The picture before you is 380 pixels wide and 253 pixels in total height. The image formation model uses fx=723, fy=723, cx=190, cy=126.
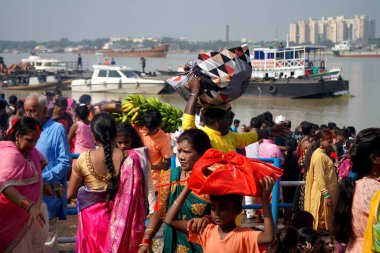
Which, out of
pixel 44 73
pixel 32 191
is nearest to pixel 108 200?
pixel 32 191

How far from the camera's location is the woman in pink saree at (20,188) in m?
4.54

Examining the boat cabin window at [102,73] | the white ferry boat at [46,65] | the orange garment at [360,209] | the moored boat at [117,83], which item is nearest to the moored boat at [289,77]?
the moored boat at [117,83]

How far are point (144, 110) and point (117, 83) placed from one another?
3052cm

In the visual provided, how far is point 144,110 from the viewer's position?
6125mm

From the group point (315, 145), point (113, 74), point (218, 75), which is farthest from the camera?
point (113, 74)

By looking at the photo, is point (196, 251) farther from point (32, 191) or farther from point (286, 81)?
point (286, 81)

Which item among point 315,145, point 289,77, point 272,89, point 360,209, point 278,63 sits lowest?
point 272,89

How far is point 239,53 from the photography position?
5.34 m

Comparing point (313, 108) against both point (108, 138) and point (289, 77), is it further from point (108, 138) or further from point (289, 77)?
point (108, 138)

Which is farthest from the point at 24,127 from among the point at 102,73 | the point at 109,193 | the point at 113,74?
the point at 102,73

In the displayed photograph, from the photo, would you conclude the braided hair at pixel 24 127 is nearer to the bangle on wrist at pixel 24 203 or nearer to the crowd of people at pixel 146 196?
the crowd of people at pixel 146 196

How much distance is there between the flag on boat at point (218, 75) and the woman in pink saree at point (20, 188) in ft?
3.84

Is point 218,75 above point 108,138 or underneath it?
above

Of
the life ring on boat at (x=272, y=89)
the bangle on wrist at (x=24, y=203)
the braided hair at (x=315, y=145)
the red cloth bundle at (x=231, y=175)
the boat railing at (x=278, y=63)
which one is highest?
the red cloth bundle at (x=231, y=175)
